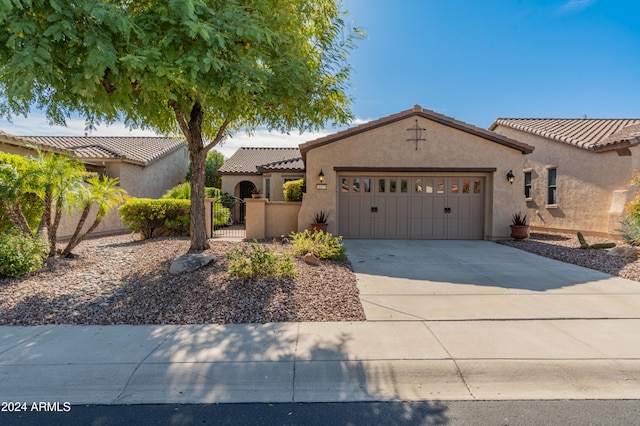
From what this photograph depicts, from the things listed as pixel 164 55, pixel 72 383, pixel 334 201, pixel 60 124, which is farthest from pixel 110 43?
pixel 334 201

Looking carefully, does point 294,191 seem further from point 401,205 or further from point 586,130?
point 586,130

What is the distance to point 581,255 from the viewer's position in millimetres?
8898

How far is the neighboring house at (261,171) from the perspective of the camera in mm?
17609

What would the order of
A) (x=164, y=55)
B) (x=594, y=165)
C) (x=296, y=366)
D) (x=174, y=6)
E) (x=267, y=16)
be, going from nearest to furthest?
(x=296, y=366)
(x=174, y=6)
(x=164, y=55)
(x=267, y=16)
(x=594, y=165)

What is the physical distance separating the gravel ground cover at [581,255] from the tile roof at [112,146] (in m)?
13.3

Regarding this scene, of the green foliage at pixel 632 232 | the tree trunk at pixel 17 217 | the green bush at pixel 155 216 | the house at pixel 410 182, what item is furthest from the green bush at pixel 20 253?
the green foliage at pixel 632 232

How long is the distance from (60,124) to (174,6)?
13.5 ft

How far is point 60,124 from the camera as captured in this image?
20.8 feet

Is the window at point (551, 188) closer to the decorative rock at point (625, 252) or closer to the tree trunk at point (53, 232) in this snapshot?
the decorative rock at point (625, 252)

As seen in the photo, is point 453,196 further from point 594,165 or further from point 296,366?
point 296,366

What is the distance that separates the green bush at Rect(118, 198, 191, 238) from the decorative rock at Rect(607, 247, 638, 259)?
43.0ft

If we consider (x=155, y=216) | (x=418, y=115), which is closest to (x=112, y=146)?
(x=155, y=216)

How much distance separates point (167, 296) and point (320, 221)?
6.63 meters

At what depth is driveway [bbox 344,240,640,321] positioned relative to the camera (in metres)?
4.90
